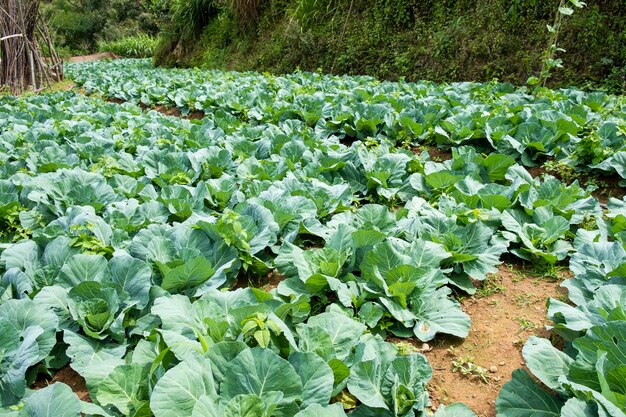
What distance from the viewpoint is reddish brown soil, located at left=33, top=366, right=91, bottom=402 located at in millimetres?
1818

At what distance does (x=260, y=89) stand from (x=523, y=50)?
17.4 ft

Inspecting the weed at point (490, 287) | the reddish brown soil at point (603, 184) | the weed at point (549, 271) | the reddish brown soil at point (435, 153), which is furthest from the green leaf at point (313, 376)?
the reddish brown soil at point (435, 153)

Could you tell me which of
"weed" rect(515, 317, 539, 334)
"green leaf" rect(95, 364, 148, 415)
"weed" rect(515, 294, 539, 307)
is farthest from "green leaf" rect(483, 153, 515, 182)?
"green leaf" rect(95, 364, 148, 415)

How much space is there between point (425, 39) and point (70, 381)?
1059 centimetres

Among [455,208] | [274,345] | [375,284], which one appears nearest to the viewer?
[274,345]

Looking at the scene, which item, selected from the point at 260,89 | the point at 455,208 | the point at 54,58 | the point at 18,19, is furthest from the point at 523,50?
the point at 54,58

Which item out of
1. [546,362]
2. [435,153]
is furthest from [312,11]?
[546,362]

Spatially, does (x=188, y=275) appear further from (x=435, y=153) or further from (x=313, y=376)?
(x=435, y=153)

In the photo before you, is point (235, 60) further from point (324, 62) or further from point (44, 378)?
point (44, 378)

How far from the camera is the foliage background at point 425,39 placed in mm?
7996

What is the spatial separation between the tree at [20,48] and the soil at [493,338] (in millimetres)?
12808

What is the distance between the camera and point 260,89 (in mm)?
7824

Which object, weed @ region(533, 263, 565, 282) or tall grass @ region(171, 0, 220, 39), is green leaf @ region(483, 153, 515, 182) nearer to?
weed @ region(533, 263, 565, 282)

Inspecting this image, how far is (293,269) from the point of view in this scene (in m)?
2.41
